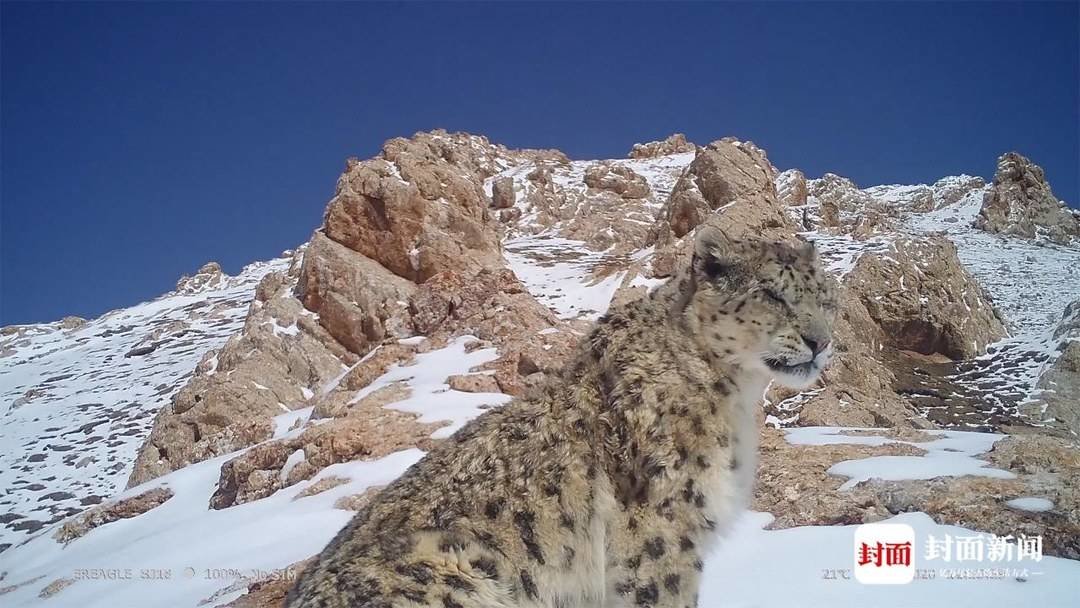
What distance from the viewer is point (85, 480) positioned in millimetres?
34656

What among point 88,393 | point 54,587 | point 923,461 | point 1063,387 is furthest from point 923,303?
point 88,393

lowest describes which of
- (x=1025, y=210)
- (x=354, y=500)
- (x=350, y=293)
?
(x=354, y=500)

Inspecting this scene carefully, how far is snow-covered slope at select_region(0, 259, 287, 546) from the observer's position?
33812mm

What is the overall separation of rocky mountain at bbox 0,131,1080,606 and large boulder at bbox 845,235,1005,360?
0.11m

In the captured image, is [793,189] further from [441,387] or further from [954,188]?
[441,387]

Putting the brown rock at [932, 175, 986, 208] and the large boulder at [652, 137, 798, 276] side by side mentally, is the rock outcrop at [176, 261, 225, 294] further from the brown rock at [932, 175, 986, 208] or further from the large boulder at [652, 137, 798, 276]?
the brown rock at [932, 175, 986, 208]

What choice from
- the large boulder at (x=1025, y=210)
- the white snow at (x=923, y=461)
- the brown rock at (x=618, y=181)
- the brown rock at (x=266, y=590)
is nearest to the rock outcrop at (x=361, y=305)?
the white snow at (x=923, y=461)

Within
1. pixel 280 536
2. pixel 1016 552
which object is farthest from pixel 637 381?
pixel 280 536

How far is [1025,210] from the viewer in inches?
2346

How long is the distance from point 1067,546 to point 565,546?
18.1 ft

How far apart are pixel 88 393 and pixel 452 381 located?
4505cm

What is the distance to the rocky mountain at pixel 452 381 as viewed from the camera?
9.77 meters

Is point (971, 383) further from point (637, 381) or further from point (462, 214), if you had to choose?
point (637, 381)

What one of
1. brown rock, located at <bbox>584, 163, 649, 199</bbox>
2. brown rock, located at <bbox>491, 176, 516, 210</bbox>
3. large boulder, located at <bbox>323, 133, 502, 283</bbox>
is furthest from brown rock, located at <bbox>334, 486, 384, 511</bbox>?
brown rock, located at <bbox>584, 163, 649, 199</bbox>
